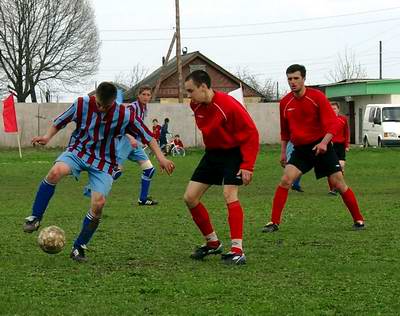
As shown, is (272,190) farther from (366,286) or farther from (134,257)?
(366,286)

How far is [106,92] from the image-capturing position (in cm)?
771

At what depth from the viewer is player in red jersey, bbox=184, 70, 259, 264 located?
25.6 ft

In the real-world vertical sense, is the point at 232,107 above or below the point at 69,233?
above

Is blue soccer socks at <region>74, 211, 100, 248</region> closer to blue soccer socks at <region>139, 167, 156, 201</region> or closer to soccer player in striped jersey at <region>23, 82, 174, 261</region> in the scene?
soccer player in striped jersey at <region>23, 82, 174, 261</region>

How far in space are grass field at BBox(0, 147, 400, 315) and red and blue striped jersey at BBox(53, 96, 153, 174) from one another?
99 centimetres

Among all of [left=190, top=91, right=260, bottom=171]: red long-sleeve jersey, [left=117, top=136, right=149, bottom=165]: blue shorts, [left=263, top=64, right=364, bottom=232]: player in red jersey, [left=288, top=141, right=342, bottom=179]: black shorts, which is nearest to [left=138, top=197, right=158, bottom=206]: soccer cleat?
[left=117, top=136, right=149, bottom=165]: blue shorts

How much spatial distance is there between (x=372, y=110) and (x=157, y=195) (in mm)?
21223

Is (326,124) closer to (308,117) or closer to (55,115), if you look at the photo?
(308,117)

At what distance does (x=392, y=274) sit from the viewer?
7.06m

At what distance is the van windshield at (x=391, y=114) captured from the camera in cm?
3428

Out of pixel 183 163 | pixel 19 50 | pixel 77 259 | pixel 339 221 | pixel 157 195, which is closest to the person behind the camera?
pixel 77 259

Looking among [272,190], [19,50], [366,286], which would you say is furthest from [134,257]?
[19,50]

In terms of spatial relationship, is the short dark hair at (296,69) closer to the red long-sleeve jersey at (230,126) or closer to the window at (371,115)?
the red long-sleeve jersey at (230,126)

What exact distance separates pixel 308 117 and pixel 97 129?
122 inches
